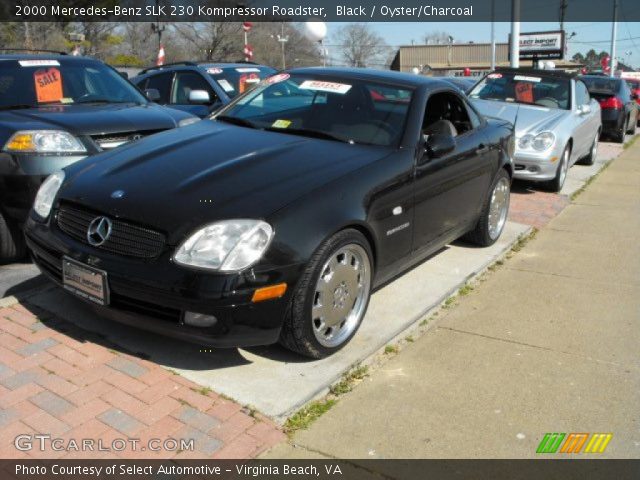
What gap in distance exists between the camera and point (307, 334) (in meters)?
3.41

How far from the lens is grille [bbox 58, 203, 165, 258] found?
3172 mm

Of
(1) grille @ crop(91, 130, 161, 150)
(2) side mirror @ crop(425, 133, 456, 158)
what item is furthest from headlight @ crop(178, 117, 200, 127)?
(2) side mirror @ crop(425, 133, 456, 158)

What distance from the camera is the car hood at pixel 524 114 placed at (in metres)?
8.33

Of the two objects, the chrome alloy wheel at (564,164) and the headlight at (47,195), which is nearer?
the headlight at (47,195)

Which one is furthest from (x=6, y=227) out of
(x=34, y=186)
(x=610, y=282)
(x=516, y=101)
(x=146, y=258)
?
(x=516, y=101)

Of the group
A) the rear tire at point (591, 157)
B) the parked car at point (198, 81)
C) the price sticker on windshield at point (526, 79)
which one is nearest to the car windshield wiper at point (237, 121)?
the parked car at point (198, 81)

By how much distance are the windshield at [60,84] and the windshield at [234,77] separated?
2.16 meters

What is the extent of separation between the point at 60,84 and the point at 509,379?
15.5 ft

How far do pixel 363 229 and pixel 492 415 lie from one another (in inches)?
48.4

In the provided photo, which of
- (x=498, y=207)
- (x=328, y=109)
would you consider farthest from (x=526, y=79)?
(x=328, y=109)

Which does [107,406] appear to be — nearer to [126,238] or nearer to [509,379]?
[126,238]

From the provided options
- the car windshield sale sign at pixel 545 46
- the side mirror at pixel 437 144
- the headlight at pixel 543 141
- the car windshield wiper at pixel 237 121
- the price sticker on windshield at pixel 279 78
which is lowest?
the headlight at pixel 543 141

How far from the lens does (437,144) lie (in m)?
4.36

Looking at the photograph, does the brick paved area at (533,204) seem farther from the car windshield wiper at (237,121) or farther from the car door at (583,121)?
the car windshield wiper at (237,121)
